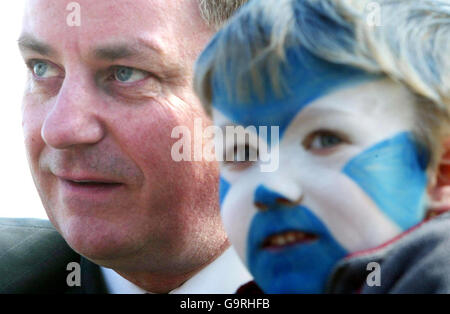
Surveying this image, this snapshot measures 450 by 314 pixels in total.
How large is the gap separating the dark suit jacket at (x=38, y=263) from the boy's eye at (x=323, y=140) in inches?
38.6

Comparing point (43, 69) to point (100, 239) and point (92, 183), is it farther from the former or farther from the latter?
point (100, 239)

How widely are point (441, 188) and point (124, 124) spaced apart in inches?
25.0

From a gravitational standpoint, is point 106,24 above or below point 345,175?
above

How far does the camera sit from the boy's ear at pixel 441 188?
0.80 metres

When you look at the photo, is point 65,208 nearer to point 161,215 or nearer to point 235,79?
point 161,215

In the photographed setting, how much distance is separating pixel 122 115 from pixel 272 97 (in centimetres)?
49

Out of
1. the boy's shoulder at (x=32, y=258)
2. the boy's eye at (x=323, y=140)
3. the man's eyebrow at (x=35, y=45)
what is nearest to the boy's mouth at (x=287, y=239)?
the boy's eye at (x=323, y=140)

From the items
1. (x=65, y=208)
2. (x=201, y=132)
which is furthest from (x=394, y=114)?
(x=65, y=208)

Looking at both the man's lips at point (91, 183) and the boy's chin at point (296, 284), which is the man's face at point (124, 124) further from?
the boy's chin at point (296, 284)

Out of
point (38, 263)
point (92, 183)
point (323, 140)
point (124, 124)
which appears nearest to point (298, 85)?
point (323, 140)

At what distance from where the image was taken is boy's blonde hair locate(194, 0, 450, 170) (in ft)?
2.53

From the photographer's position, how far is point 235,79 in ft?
2.69

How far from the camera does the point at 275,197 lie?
2.60ft

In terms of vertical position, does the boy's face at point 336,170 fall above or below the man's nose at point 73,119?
below
